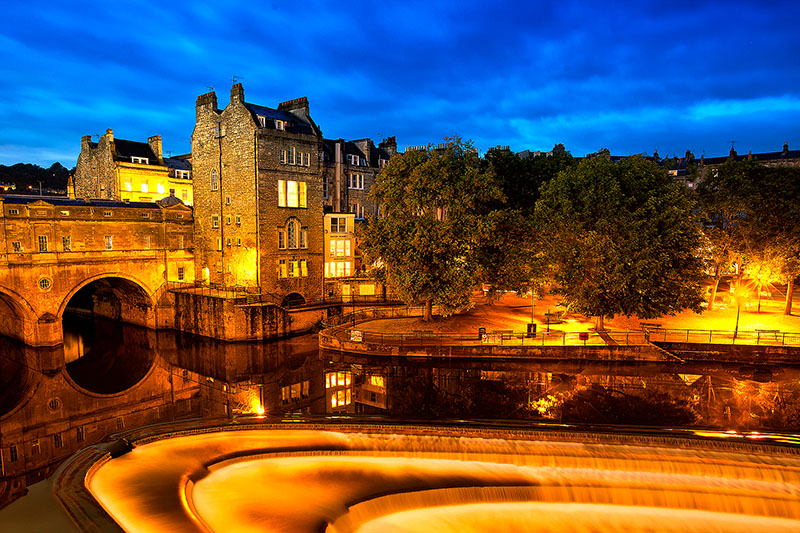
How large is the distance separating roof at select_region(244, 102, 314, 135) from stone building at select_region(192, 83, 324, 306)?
0.30 ft

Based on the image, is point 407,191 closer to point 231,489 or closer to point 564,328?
point 564,328

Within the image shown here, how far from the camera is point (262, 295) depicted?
131 feet

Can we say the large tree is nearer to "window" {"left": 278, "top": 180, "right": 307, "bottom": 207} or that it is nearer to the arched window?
"window" {"left": 278, "top": 180, "right": 307, "bottom": 207}

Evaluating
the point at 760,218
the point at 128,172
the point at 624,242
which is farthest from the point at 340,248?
the point at 760,218

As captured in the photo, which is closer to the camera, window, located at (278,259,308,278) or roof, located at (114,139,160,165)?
window, located at (278,259,308,278)

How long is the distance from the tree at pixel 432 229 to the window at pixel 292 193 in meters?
11.3

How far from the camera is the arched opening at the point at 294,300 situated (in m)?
43.4

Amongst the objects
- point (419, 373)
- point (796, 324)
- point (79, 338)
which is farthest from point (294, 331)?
point (796, 324)

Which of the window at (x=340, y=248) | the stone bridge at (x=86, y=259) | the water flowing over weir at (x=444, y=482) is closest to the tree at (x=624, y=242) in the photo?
the water flowing over weir at (x=444, y=482)

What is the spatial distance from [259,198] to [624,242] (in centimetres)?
2759

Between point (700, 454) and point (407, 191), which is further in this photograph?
point (407, 191)

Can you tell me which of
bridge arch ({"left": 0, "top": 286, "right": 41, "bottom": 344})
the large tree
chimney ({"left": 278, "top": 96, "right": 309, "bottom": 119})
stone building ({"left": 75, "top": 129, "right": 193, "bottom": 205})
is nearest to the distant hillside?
stone building ({"left": 75, "top": 129, "right": 193, "bottom": 205})

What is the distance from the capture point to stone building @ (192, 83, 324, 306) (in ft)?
132

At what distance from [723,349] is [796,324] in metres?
9.82
